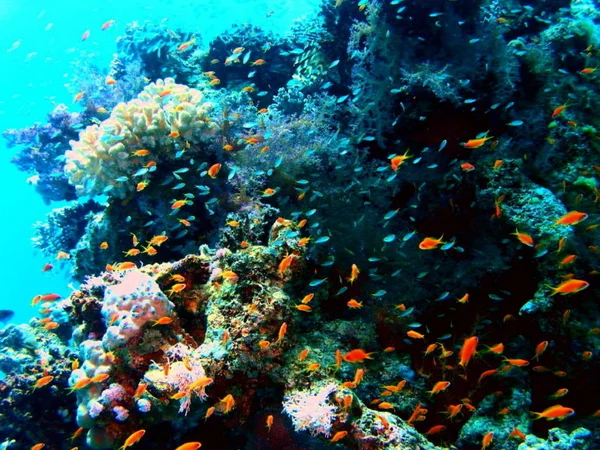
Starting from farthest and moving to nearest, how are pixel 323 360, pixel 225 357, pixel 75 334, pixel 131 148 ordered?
pixel 131 148 → pixel 75 334 → pixel 323 360 → pixel 225 357

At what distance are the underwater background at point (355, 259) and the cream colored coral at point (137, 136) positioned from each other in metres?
0.04

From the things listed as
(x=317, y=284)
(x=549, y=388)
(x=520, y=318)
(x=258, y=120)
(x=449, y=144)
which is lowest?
(x=549, y=388)

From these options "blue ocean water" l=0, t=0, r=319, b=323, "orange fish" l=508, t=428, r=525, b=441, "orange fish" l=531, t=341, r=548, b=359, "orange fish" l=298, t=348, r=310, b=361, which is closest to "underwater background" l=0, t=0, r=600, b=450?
"orange fish" l=508, t=428, r=525, b=441

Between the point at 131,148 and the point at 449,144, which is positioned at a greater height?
the point at 131,148

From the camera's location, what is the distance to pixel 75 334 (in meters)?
5.79

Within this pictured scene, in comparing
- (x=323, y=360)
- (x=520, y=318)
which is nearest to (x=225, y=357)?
(x=323, y=360)

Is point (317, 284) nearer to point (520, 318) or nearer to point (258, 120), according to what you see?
point (520, 318)

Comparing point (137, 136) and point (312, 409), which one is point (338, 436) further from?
point (137, 136)

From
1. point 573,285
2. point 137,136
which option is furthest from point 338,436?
point 137,136

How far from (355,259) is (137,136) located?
4760 millimetres

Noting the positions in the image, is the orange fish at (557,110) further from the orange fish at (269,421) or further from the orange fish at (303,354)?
the orange fish at (269,421)

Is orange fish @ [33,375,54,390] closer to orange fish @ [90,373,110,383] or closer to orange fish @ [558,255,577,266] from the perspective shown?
orange fish @ [90,373,110,383]

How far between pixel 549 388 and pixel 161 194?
23.2 feet

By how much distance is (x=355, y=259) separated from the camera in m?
5.45
